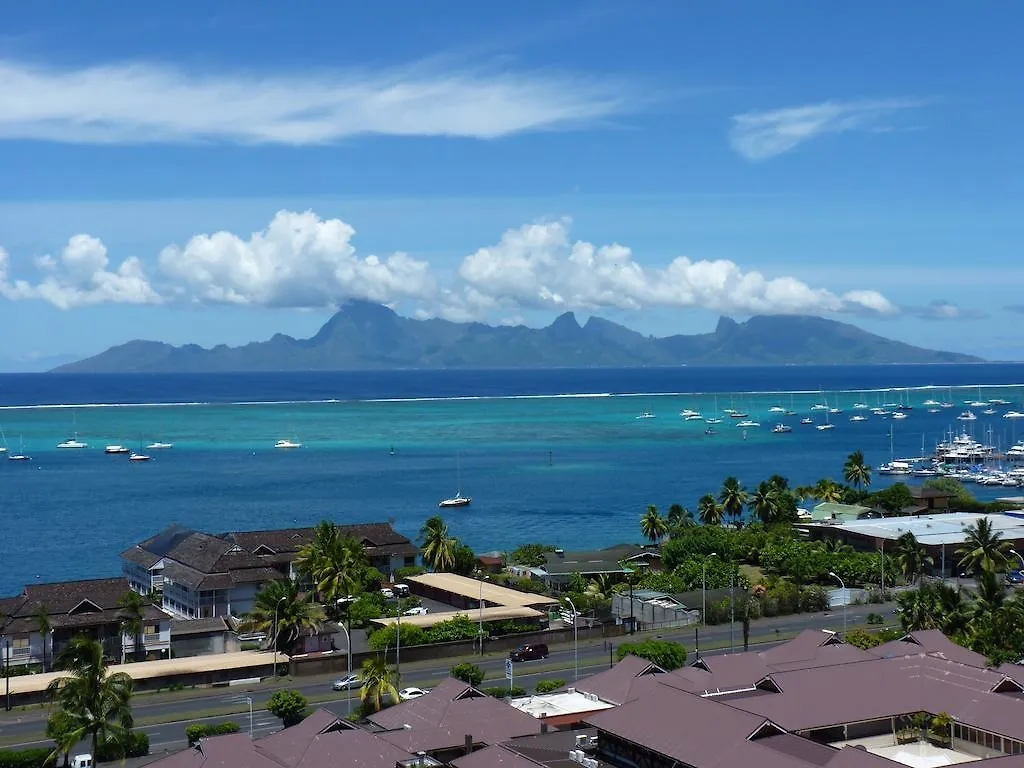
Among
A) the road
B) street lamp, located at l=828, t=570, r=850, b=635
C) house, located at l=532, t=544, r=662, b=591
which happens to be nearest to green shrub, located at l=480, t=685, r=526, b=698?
the road

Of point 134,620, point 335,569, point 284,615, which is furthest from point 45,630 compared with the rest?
point 335,569

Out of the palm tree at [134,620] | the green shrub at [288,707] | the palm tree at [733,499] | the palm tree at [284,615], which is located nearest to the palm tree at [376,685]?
the green shrub at [288,707]

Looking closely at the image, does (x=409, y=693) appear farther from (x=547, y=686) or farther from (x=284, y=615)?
(x=284, y=615)

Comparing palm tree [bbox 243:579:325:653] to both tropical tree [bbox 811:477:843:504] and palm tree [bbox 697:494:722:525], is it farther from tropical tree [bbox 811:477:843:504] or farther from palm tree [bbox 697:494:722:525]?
tropical tree [bbox 811:477:843:504]

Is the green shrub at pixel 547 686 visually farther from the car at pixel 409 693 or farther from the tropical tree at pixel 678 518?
the tropical tree at pixel 678 518

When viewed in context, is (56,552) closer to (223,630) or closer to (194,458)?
(223,630)
